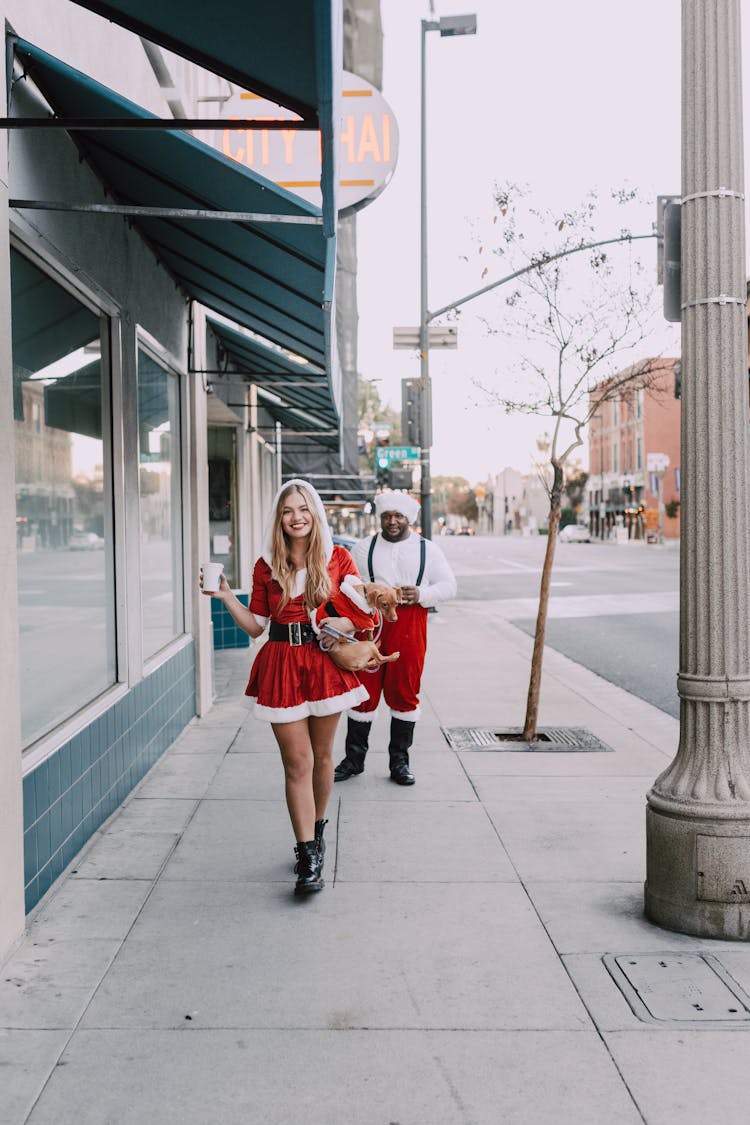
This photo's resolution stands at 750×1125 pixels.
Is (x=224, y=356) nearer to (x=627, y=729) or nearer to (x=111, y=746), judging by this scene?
(x=627, y=729)

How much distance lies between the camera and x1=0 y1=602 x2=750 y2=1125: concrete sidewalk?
3068 millimetres

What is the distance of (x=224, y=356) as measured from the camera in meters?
12.0

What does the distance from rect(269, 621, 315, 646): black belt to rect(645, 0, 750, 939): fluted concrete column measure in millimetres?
1583

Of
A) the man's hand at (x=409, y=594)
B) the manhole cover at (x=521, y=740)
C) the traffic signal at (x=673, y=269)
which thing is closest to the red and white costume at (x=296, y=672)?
the man's hand at (x=409, y=594)

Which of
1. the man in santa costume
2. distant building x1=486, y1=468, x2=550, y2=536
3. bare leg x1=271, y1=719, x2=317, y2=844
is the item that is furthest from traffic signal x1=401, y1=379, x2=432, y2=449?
distant building x1=486, y1=468, x2=550, y2=536

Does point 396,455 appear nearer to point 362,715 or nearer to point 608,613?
point 608,613

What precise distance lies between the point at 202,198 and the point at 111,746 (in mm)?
2908

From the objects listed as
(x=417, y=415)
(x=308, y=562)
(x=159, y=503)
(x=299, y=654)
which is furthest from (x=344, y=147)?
(x=417, y=415)

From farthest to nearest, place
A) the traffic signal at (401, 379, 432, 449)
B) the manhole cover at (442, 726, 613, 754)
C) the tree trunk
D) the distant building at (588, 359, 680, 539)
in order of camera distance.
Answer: the distant building at (588, 359, 680, 539) → the traffic signal at (401, 379, 432, 449) → the tree trunk → the manhole cover at (442, 726, 613, 754)

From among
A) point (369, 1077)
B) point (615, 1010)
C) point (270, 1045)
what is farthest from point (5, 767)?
point (615, 1010)

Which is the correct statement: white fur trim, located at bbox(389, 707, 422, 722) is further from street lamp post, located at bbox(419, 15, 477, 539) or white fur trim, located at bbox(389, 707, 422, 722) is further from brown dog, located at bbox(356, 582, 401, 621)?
street lamp post, located at bbox(419, 15, 477, 539)

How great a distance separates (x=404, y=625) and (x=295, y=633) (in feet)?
6.39

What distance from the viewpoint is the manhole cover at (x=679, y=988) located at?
3553 millimetres

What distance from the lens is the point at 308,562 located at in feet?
15.8
